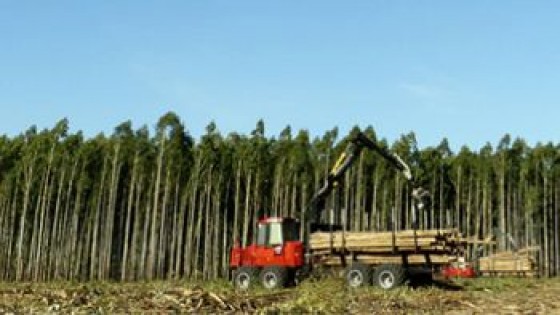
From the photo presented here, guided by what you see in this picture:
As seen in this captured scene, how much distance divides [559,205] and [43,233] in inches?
1624

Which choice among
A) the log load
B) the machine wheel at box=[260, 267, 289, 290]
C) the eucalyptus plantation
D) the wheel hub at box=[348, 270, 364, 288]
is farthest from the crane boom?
the eucalyptus plantation

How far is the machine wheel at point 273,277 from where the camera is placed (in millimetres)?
23828

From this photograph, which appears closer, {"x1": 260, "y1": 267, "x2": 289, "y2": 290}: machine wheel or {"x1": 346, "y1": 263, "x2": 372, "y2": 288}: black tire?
{"x1": 346, "y1": 263, "x2": 372, "y2": 288}: black tire

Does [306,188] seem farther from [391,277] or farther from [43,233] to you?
[391,277]

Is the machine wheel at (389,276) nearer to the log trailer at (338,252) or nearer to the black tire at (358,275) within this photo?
the log trailer at (338,252)

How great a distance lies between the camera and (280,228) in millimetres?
24922

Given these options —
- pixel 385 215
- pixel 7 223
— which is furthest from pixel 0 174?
pixel 385 215

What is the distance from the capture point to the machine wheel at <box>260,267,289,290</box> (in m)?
23.8

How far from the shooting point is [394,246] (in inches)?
918

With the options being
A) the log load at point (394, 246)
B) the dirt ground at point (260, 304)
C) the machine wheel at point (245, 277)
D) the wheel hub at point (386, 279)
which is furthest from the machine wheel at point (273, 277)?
the dirt ground at point (260, 304)

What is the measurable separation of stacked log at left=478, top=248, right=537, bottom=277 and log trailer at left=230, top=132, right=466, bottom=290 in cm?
2104

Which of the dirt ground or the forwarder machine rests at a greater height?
the forwarder machine

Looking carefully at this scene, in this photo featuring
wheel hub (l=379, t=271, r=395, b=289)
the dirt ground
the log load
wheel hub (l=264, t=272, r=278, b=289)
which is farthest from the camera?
wheel hub (l=264, t=272, r=278, b=289)

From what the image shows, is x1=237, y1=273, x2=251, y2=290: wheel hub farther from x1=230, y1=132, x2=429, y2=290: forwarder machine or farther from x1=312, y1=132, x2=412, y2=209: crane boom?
x1=312, y1=132, x2=412, y2=209: crane boom
